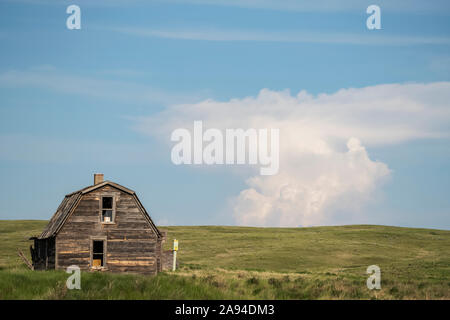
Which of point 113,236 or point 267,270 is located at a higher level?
point 113,236

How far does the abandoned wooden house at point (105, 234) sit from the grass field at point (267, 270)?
8.80ft

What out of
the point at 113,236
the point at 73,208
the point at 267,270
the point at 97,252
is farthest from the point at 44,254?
the point at 267,270

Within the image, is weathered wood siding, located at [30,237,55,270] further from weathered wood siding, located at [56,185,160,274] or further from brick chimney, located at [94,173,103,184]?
brick chimney, located at [94,173,103,184]

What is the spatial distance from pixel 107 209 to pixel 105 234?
143 centimetres

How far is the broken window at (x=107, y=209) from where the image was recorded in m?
35.9

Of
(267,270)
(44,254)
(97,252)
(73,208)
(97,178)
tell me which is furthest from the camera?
(267,270)

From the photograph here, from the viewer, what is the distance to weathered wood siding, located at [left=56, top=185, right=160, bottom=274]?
3538 centimetres

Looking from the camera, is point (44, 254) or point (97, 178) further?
point (44, 254)

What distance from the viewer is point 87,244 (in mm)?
35562

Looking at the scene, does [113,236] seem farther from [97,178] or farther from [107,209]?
[97,178]

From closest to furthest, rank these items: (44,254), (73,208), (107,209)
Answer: (73,208), (107,209), (44,254)

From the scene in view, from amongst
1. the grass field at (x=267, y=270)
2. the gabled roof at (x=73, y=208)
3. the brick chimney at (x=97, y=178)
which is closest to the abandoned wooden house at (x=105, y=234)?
the gabled roof at (x=73, y=208)

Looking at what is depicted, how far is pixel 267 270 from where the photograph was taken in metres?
46.9
